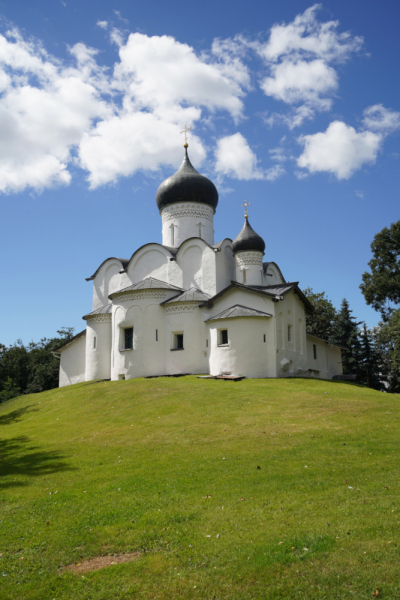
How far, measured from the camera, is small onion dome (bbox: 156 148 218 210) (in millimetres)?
30797

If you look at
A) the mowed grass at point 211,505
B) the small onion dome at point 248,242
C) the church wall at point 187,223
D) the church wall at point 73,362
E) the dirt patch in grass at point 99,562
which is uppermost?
the church wall at point 187,223

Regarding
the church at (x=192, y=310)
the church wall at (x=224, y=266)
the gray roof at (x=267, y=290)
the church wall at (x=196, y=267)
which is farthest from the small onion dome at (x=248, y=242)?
the gray roof at (x=267, y=290)

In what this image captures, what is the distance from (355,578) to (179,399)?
1269 cm

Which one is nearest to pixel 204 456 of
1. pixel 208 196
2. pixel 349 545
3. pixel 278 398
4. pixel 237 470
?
pixel 237 470

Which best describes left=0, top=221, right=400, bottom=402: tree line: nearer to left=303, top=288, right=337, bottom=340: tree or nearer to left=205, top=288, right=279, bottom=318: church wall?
left=303, top=288, right=337, bottom=340: tree

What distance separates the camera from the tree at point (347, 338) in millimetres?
37875

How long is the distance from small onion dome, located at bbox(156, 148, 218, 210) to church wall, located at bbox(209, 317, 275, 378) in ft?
35.9

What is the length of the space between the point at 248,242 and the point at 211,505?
22.2m

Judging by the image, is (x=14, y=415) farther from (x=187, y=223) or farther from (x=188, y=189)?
(x=188, y=189)

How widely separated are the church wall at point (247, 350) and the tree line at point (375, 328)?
1306cm

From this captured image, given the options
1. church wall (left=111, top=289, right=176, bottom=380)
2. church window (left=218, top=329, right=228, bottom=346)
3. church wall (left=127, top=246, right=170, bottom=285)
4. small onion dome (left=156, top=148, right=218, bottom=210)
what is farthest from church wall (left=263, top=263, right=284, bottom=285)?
church wall (left=111, top=289, right=176, bottom=380)

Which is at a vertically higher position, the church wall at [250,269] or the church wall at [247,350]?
the church wall at [250,269]

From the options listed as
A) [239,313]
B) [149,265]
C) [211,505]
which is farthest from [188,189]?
[211,505]

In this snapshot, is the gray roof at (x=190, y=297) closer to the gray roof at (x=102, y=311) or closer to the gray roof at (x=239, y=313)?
the gray roof at (x=239, y=313)
